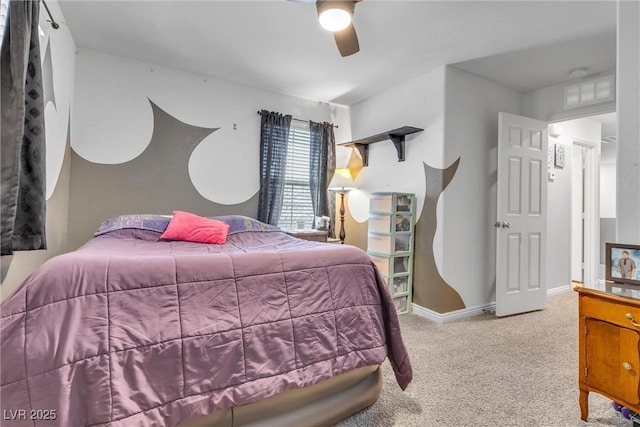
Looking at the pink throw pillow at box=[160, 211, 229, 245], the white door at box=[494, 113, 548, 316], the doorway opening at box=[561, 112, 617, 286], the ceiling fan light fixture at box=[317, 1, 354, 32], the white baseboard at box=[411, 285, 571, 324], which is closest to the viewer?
the ceiling fan light fixture at box=[317, 1, 354, 32]

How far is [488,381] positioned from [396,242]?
158 cm

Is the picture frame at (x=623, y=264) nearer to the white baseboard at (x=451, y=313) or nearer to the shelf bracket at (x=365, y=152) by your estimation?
the white baseboard at (x=451, y=313)

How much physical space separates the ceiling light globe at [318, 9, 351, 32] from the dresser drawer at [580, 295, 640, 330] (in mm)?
1973

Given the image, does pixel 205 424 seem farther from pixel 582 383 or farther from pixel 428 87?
pixel 428 87

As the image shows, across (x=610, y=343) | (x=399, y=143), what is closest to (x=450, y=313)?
(x=610, y=343)

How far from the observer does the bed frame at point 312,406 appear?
125cm

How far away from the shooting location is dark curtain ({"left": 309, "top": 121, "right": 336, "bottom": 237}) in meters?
4.09

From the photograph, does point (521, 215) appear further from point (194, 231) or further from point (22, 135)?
point (22, 135)

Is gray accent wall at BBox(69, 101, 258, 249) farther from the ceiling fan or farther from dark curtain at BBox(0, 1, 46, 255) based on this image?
the ceiling fan

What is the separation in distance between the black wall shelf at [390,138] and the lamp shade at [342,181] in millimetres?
278

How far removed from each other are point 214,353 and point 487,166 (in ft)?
10.7

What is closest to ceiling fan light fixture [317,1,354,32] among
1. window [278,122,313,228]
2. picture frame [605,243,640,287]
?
picture frame [605,243,640,287]

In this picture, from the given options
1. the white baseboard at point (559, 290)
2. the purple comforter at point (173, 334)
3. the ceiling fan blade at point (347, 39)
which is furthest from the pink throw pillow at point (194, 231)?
the white baseboard at point (559, 290)

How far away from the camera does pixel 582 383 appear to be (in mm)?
1584
